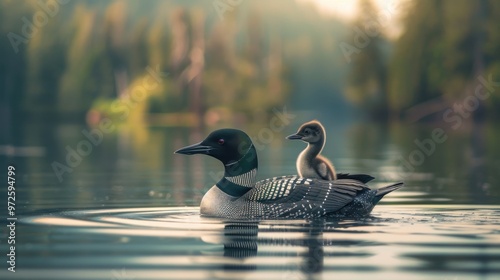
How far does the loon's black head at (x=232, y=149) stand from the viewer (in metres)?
11.5

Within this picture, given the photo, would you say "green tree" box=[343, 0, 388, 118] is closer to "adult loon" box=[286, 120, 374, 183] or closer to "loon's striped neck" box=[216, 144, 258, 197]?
"adult loon" box=[286, 120, 374, 183]

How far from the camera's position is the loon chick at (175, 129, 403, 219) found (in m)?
11.0

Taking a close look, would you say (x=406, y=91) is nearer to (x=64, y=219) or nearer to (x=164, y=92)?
(x=164, y=92)

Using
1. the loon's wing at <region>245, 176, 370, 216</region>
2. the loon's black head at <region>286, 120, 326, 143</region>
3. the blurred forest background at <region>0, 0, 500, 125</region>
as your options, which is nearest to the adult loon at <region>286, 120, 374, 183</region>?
the loon's black head at <region>286, 120, 326, 143</region>

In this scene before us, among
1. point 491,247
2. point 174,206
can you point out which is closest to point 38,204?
point 174,206

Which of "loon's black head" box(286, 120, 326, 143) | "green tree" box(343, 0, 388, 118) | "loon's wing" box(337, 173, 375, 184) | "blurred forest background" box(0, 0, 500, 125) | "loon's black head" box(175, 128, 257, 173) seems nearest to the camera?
"loon's black head" box(175, 128, 257, 173)

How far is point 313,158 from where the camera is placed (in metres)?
13.1

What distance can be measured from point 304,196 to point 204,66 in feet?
273

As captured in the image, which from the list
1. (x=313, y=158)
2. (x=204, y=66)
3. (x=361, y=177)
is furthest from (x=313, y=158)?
(x=204, y=66)

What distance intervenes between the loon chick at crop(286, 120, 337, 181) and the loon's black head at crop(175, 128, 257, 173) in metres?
1.53

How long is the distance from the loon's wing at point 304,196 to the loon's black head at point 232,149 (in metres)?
0.38

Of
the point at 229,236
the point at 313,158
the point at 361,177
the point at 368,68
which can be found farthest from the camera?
the point at 368,68

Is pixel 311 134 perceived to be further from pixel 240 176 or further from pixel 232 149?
pixel 240 176

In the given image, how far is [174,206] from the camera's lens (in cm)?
1294
